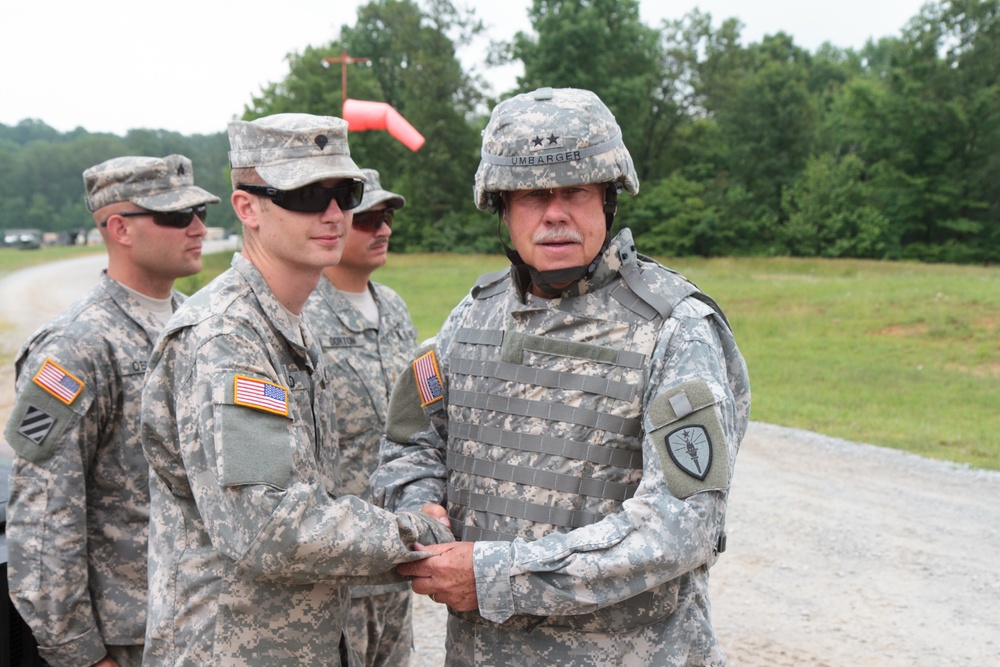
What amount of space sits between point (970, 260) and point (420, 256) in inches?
1068

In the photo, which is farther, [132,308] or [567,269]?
[132,308]

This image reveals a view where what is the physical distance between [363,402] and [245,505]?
1.77m

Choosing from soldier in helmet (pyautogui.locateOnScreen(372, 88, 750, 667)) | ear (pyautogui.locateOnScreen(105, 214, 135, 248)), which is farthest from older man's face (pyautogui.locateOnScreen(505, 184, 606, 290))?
ear (pyautogui.locateOnScreen(105, 214, 135, 248))

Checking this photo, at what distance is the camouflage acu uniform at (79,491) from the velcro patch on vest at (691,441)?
1846 mm

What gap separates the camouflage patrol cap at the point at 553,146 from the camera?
7.83ft

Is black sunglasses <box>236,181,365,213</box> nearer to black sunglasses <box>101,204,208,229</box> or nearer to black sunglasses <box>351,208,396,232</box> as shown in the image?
black sunglasses <box>101,204,208,229</box>

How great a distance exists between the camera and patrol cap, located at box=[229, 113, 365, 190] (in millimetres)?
2379

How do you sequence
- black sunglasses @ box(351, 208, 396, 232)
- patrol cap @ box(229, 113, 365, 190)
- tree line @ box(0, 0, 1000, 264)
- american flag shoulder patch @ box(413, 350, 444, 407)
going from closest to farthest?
patrol cap @ box(229, 113, 365, 190) < american flag shoulder patch @ box(413, 350, 444, 407) < black sunglasses @ box(351, 208, 396, 232) < tree line @ box(0, 0, 1000, 264)

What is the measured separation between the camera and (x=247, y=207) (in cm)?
243

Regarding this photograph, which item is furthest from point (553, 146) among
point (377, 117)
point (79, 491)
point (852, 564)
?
point (377, 117)

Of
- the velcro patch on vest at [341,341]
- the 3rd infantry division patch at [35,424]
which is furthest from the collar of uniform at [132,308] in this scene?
the velcro patch on vest at [341,341]

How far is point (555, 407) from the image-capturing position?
7.85ft

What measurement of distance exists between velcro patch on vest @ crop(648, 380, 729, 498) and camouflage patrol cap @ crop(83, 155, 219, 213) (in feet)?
7.38

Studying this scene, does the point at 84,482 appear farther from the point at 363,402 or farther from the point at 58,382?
the point at 363,402
